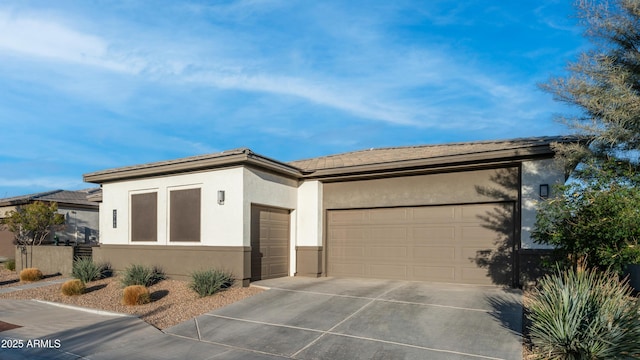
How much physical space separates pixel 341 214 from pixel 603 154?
7959 mm

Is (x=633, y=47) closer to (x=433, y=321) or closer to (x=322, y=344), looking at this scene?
(x=433, y=321)

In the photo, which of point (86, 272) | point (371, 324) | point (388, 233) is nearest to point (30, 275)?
point (86, 272)

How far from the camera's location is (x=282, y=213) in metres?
15.7

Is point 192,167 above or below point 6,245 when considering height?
above

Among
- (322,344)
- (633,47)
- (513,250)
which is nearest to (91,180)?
(322,344)

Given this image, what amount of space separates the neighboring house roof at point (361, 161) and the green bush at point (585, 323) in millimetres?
4764

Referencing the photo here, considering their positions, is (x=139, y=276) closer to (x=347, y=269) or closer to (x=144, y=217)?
(x=144, y=217)

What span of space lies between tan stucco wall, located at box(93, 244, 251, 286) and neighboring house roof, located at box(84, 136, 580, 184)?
2.44m

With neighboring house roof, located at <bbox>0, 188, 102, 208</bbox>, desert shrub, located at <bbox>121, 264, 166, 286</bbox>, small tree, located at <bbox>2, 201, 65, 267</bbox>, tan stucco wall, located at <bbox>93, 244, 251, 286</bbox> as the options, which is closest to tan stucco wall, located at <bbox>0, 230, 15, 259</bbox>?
neighboring house roof, located at <bbox>0, 188, 102, 208</bbox>

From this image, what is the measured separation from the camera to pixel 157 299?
12.7 meters

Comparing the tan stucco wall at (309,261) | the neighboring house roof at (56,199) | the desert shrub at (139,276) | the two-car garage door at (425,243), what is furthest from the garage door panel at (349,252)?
the neighboring house roof at (56,199)

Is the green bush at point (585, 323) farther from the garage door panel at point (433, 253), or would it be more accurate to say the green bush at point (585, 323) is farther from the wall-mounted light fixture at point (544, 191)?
the garage door panel at point (433, 253)

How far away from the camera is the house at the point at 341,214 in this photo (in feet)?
42.2

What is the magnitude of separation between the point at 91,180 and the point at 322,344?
12939mm
